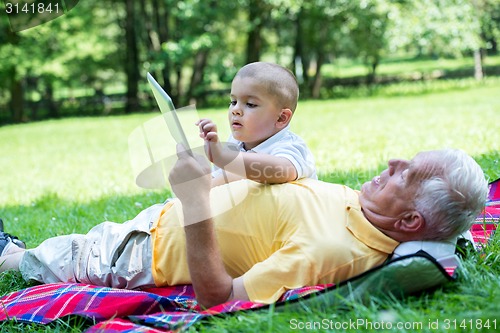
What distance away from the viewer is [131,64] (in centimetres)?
2639

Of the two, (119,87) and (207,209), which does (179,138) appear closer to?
(207,209)

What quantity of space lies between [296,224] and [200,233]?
1.21 feet

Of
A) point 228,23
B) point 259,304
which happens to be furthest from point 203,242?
point 228,23

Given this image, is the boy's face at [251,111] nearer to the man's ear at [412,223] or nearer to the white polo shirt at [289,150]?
the white polo shirt at [289,150]

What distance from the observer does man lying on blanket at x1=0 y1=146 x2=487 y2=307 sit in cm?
236

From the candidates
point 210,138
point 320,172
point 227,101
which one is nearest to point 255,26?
point 227,101

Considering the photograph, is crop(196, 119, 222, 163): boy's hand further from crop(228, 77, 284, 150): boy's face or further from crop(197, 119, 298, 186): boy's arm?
crop(228, 77, 284, 150): boy's face

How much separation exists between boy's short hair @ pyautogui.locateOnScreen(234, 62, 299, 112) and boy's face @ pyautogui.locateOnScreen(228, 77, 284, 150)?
2cm

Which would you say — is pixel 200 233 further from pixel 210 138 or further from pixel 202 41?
pixel 202 41

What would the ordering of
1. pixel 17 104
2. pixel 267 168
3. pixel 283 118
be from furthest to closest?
1. pixel 17 104
2. pixel 283 118
3. pixel 267 168

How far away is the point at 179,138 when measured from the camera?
2404 mm
